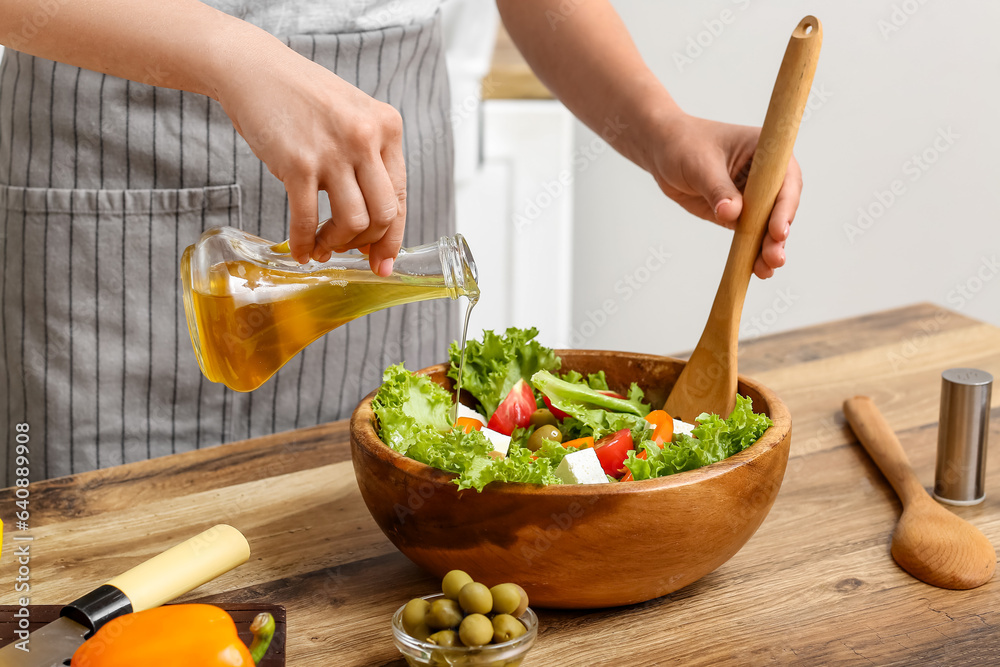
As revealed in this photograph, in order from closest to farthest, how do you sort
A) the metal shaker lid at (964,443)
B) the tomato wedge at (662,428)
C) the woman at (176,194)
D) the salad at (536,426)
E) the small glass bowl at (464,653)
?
the small glass bowl at (464,653) → the salad at (536,426) → the tomato wedge at (662,428) → the metal shaker lid at (964,443) → the woman at (176,194)

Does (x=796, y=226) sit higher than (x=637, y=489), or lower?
lower

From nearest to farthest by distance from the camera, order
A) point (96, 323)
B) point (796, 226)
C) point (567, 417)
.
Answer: point (567, 417) → point (96, 323) → point (796, 226)

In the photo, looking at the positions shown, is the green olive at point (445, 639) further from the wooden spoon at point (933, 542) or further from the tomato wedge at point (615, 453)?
the wooden spoon at point (933, 542)

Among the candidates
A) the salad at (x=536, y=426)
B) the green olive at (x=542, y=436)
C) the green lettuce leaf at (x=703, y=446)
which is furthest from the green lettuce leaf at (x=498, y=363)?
the green lettuce leaf at (x=703, y=446)

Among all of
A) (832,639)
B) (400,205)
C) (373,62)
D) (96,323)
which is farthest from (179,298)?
(832,639)

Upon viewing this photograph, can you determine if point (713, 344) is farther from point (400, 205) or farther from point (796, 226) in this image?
point (796, 226)

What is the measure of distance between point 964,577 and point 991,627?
6 cm

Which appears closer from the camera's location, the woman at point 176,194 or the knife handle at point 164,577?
the knife handle at point 164,577

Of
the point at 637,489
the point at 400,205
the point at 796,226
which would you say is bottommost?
the point at 796,226

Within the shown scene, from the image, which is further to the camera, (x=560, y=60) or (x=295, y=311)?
(x=560, y=60)

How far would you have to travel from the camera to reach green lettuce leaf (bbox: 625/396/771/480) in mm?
720

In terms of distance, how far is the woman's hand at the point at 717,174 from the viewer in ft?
3.06

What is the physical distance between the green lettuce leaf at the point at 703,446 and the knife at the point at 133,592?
1.14 feet

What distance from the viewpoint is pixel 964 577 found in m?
0.76
